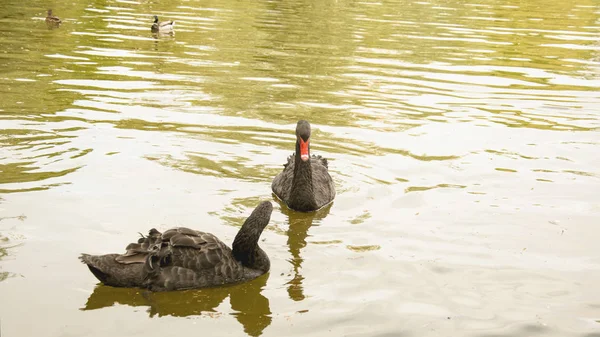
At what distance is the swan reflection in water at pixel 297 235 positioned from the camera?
6.93m

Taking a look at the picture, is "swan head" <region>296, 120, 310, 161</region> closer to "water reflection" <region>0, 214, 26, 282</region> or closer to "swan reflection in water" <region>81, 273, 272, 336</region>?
"swan reflection in water" <region>81, 273, 272, 336</region>

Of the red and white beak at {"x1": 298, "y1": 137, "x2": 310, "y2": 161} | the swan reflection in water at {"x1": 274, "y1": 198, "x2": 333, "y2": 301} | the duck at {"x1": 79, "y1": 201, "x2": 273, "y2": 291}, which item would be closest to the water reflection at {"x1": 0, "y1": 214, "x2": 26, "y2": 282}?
the duck at {"x1": 79, "y1": 201, "x2": 273, "y2": 291}

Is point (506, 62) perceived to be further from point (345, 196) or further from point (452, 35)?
point (345, 196)

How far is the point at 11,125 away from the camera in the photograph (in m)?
11.4

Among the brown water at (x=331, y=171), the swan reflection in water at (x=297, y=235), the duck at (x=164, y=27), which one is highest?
the duck at (x=164, y=27)

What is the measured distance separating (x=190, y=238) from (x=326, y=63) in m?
11.7

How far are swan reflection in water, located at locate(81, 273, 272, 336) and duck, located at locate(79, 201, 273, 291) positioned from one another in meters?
0.07

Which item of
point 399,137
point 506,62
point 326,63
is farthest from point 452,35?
point 399,137

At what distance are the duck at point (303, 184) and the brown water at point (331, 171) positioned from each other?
0.53ft

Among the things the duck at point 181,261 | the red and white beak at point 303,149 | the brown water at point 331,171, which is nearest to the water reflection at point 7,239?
the brown water at point 331,171

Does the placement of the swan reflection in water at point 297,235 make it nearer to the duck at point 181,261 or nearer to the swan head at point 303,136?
the duck at point 181,261

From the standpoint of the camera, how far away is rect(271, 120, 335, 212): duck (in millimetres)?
9086

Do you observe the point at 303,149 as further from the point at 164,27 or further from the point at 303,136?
the point at 164,27

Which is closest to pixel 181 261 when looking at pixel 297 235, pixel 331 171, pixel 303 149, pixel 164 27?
pixel 297 235
